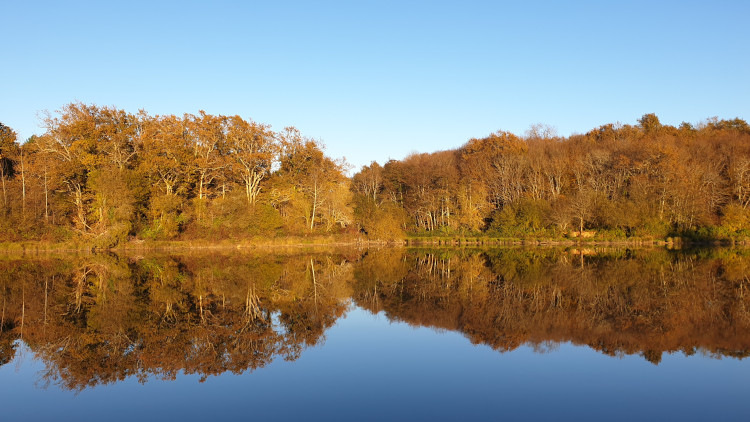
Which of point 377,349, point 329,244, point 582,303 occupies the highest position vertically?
point 329,244

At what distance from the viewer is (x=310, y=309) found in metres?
15.4

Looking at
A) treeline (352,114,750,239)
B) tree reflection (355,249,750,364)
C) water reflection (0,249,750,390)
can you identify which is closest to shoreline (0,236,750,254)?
treeline (352,114,750,239)

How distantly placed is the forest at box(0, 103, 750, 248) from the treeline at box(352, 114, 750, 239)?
0.16 meters

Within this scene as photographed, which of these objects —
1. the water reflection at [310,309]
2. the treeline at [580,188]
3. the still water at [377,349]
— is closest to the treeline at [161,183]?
the treeline at [580,188]

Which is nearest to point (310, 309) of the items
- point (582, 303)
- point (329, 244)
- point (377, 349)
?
point (377, 349)

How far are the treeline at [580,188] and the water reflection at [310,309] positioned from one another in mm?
21329

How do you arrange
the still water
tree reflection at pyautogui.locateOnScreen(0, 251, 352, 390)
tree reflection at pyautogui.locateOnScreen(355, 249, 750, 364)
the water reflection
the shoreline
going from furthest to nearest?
1. the shoreline
2. tree reflection at pyautogui.locateOnScreen(355, 249, 750, 364)
3. the water reflection
4. tree reflection at pyautogui.locateOnScreen(0, 251, 352, 390)
5. the still water

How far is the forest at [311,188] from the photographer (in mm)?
39219

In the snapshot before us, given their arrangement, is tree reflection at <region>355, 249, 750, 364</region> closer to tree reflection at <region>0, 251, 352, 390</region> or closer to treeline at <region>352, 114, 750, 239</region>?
tree reflection at <region>0, 251, 352, 390</region>

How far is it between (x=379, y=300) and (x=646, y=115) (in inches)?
2550

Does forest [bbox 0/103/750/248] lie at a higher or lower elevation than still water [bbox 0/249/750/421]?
higher

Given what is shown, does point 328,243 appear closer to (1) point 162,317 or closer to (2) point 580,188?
(2) point 580,188

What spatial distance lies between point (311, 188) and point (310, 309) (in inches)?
1272

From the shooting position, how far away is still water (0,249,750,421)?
25.5ft
